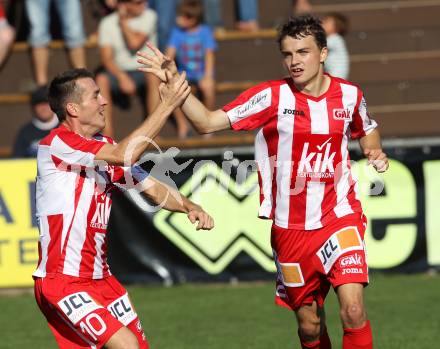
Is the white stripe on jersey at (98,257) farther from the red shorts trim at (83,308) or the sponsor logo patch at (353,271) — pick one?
the sponsor logo patch at (353,271)

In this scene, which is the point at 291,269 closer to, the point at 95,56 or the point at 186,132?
the point at 186,132

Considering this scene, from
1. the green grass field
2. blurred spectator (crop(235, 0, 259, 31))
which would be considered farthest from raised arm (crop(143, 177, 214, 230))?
blurred spectator (crop(235, 0, 259, 31))

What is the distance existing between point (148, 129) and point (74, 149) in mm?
612

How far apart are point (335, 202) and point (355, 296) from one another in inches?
27.5

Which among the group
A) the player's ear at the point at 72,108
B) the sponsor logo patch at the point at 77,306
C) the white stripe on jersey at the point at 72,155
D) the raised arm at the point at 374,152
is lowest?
the sponsor logo patch at the point at 77,306

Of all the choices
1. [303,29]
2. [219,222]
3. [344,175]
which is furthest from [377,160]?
[219,222]

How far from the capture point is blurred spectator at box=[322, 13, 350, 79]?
44.8 ft

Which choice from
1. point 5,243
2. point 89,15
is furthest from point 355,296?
point 89,15

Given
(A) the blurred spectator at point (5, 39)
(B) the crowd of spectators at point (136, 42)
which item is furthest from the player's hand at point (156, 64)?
(A) the blurred spectator at point (5, 39)

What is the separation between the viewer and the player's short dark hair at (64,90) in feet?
21.8

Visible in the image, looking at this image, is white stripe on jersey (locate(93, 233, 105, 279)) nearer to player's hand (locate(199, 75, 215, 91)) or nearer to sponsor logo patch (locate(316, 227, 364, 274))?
sponsor logo patch (locate(316, 227, 364, 274))

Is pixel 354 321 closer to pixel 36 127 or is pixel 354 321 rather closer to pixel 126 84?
pixel 36 127

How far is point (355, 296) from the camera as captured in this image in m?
7.08

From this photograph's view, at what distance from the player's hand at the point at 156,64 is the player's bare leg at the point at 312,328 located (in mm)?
2104
